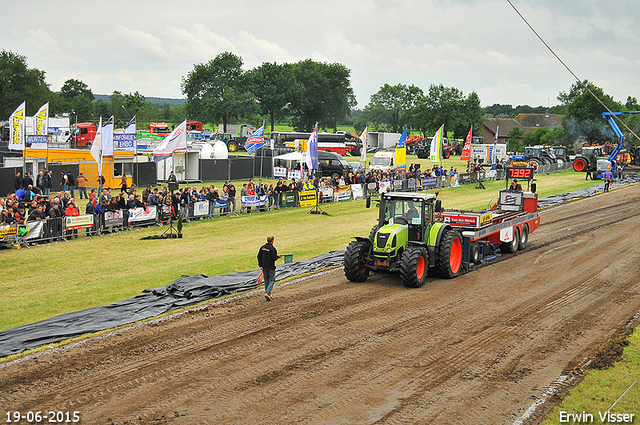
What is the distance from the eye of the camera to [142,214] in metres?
24.1

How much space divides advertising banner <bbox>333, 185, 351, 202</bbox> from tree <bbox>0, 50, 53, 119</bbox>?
72566 millimetres

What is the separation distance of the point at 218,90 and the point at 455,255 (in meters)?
86.2

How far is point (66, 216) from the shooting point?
69.9 feet

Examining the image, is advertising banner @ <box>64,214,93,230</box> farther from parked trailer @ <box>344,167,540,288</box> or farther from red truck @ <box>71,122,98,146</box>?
red truck @ <box>71,122,98,146</box>

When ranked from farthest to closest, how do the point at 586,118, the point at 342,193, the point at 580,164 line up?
the point at 586,118 < the point at 580,164 < the point at 342,193

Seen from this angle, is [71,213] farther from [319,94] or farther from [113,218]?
[319,94]

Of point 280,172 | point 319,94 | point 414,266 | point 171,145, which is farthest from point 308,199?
point 319,94

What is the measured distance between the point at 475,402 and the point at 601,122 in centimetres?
7244

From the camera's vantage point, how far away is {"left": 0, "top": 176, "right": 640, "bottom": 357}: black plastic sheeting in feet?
36.4

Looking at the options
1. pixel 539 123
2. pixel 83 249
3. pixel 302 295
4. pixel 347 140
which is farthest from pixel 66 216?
pixel 539 123

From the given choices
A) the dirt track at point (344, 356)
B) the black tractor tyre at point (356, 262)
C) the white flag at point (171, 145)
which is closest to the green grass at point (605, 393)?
the dirt track at point (344, 356)

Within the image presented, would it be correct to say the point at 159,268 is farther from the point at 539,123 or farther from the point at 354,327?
the point at 539,123

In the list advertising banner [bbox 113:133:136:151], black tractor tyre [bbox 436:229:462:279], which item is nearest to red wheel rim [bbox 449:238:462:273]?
black tractor tyre [bbox 436:229:462:279]

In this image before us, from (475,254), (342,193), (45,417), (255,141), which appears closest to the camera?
(45,417)
